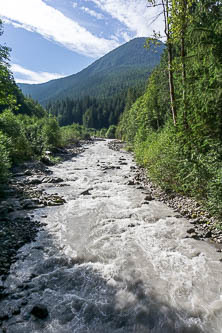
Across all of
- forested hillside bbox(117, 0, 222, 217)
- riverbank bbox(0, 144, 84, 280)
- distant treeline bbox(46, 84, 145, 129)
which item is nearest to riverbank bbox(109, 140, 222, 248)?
forested hillside bbox(117, 0, 222, 217)

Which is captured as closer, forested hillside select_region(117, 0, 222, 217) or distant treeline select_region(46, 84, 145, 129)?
forested hillside select_region(117, 0, 222, 217)

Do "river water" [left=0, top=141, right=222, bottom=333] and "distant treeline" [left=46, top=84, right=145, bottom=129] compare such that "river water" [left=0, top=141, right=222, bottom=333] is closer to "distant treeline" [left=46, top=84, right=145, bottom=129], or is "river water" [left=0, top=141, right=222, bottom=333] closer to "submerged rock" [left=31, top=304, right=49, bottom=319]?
"submerged rock" [left=31, top=304, right=49, bottom=319]

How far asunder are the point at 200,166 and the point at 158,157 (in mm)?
5761

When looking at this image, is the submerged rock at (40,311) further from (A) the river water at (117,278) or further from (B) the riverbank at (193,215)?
(B) the riverbank at (193,215)

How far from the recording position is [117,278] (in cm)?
665

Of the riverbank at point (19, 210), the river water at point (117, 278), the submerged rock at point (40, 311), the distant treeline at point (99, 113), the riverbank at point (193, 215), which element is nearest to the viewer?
the river water at point (117, 278)

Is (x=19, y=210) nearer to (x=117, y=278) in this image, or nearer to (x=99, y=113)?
(x=117, y=278)

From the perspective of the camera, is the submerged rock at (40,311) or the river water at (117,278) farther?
the submerged rock at (40,311)

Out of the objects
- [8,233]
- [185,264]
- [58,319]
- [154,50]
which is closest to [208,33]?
[154,50]

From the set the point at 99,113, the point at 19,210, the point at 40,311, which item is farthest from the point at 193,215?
the point at 99,113

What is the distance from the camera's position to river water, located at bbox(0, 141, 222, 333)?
5.17 m

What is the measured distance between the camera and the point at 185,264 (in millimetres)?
7164

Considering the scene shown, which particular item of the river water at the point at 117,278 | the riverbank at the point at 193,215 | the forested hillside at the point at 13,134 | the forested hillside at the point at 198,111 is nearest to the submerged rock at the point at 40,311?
the river water at the point at 117,278

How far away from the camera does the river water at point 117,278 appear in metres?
5.17
